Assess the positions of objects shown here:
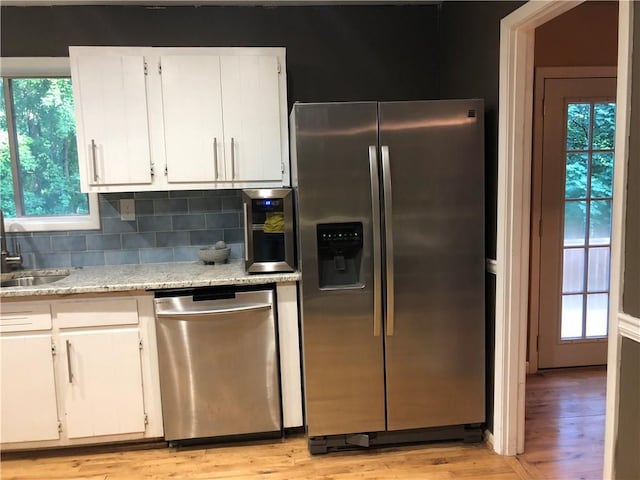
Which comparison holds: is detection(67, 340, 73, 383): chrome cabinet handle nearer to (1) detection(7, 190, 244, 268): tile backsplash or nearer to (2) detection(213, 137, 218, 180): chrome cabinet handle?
(1) detection(7, 190, 244, 268): tile backsplash

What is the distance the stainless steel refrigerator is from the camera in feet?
7.43

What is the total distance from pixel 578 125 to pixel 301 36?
1.99 meters

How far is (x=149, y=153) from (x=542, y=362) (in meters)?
3.03

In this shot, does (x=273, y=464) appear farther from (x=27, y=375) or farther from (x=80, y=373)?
(x=27, y=375)

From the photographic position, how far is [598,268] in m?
3.41

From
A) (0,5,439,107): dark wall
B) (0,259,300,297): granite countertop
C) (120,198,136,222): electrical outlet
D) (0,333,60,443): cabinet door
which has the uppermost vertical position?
(0,5,439,107): dark wall

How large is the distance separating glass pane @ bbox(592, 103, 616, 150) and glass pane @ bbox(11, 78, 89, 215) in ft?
11.4

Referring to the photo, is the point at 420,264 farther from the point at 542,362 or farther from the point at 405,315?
the point at 542,362

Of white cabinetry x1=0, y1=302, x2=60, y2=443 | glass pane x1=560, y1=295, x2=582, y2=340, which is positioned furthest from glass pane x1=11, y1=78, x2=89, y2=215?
glass pane x1=560, y1=295, x2=582, y2=340

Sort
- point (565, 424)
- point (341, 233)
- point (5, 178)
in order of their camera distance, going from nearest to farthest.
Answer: point (341, 233)
point (565, 424)
point (5, 178)

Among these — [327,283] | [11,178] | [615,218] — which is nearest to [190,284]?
[327,283]

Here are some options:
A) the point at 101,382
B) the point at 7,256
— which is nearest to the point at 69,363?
the point at 101,382

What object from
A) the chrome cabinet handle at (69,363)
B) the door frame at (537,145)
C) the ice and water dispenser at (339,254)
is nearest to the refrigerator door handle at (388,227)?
the ice and water dispenser at (339,254)

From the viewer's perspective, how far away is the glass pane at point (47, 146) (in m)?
2.91
